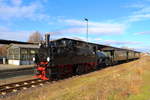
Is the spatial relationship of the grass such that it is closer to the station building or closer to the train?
the train

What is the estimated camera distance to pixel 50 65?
1483cm

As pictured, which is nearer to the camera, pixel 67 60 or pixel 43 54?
pixel 43 54

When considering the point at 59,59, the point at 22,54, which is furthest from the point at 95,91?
the point at 22,54

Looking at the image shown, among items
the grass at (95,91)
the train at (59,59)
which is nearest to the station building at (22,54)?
the train at (59,59)

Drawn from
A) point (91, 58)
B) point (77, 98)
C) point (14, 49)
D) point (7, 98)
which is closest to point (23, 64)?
point (14, 49)

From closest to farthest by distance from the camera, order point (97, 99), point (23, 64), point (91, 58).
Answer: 1. point (97, 99)
2. point (91, 58)
3. point (23, 64)

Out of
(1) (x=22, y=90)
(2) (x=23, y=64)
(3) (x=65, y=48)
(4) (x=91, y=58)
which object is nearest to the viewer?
(1) (x=22, y=90)

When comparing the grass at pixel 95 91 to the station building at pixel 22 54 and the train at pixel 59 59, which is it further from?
the station building at pixel 22 54

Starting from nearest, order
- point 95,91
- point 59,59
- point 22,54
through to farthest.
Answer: point 95,91 < point 59,59 < point 22,54

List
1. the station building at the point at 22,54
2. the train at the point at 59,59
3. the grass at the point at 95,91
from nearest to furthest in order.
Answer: the grass at the point at 95,91 → the train at the point at 59,59 → the station building at the point at 22,54

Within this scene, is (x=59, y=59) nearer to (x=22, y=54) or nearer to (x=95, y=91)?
(x=95, y=91)

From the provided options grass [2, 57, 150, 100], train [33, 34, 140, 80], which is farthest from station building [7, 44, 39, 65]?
grass [2, 57, 150, 100]

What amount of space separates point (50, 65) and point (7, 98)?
5458mm

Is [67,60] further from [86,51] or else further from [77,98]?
[77,98]
